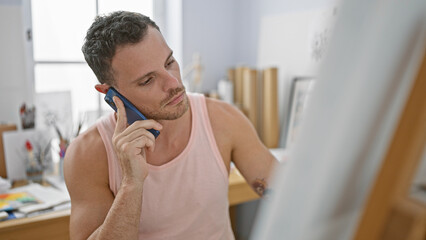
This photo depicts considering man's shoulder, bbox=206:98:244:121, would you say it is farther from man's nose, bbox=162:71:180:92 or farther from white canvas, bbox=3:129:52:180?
white canvas, bbox=3:129:52:180

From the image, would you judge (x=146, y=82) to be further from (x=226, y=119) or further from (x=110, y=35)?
(x=226, y=119)

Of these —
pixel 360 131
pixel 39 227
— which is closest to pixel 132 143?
pixel 39 227

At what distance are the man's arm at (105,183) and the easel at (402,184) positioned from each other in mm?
744

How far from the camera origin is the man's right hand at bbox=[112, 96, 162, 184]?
37.7 inches

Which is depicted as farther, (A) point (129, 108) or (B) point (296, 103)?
(B) point (296, 103)

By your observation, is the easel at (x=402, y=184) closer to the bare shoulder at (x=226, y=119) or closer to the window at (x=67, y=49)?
the bare shoulder at (x=226, y=119)

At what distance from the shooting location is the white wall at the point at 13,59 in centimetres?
184

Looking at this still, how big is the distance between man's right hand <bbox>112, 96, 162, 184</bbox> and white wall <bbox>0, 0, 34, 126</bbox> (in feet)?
3.71

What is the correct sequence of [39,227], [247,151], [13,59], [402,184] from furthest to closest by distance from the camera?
1. [13,59]
2. [39,227]
3. [247,151]
4. [402,184]

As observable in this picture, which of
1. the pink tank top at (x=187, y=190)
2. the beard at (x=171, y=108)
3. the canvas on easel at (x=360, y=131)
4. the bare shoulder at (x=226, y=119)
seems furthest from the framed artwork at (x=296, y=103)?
the canvas on easel at (x=360, y=131)

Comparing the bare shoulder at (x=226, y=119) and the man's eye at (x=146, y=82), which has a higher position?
the man's eye at (x=146, y=82)

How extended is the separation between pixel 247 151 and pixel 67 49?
4.69ft

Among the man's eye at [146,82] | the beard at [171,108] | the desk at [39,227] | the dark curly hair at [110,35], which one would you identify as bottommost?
the desk at [39,227]

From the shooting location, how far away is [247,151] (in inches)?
45.7
